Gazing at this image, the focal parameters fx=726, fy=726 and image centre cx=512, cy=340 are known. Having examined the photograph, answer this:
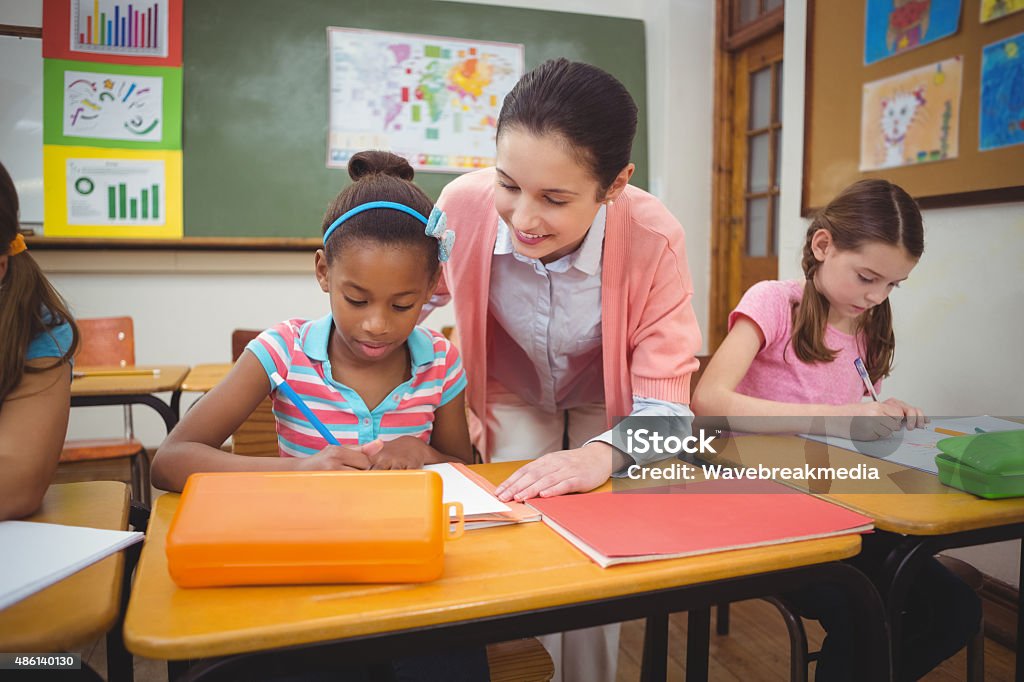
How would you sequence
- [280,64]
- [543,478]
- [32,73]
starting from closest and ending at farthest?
[543,478], [32,73], [280,64]

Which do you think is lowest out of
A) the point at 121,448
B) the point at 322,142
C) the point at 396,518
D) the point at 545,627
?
the point at 121,448

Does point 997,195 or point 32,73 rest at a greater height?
point 32,73

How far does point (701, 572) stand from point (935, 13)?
7.09 feet

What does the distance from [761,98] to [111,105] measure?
3180 millimetres

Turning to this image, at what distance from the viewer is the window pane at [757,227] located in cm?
370

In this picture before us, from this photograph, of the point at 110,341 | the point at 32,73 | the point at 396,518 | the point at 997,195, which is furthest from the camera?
the point at 32,73

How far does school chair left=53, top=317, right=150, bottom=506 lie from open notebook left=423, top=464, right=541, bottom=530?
1419 mm

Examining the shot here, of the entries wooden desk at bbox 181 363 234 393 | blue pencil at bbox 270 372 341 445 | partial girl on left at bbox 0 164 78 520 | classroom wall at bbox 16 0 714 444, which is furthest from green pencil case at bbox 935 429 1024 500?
classroom wall at bbox 16 0 714 444

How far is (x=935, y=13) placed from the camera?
217 centimetres

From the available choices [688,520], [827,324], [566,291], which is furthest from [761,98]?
[688,520]

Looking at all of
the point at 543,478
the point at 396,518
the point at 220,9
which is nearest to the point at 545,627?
the point at 396,518

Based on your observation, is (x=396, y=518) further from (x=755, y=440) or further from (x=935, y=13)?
Answer: (x=935, y=13)

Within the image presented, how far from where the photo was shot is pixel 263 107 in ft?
11.8

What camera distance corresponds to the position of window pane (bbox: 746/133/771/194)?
→ 371 centimetres
